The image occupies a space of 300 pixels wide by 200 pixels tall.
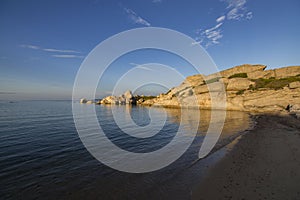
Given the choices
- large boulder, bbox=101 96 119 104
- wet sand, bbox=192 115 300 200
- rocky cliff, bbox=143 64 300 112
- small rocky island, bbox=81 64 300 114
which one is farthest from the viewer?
large boulder, bbox=101 96 119 104

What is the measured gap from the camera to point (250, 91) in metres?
55.2

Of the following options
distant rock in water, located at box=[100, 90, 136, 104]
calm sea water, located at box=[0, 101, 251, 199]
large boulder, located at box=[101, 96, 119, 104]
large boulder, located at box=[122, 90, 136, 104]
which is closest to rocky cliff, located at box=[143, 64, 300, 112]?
large boulder, located at box=[122, 90, 136, 104]

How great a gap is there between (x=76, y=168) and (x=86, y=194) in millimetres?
3239

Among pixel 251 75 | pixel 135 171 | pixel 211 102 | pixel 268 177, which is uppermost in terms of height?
pixel 251 75

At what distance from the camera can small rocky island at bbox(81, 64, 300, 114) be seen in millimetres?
43625

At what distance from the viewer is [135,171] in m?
9.38

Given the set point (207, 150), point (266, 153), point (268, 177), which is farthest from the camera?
point (207, 150)

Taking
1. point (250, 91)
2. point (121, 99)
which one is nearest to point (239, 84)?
point (250, 91)

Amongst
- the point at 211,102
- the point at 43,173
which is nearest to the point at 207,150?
the point at 43,173

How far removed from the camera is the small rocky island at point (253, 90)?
43625mm

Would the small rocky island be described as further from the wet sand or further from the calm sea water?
the calm sea water

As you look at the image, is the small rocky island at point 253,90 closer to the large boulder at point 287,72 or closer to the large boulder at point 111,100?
the large boulder at point 287,72

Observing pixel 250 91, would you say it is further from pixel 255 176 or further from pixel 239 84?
pixel 255 176

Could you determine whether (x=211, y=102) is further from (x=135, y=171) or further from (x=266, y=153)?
(x=135, y=171)
